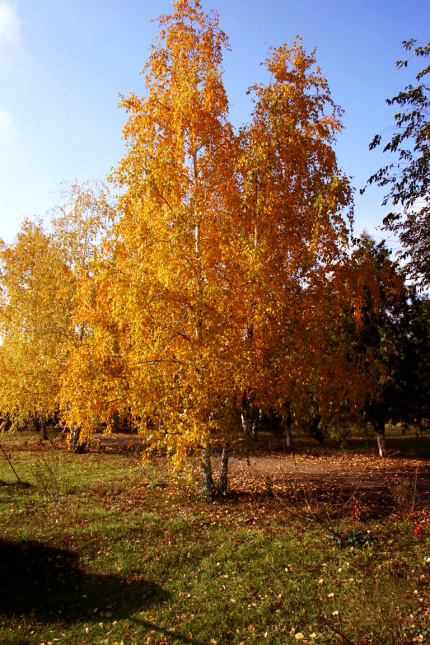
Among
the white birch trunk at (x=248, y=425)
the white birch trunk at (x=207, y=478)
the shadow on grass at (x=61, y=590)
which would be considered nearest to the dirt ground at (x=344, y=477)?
the white birch trunk at (x=207, y=478)

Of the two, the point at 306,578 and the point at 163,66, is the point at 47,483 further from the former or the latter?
the point at 163,66

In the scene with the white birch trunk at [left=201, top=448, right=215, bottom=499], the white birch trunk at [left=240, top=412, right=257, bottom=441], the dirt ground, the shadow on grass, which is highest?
the white birch trunk at [left=240, top=412, right=257, bottom=441]

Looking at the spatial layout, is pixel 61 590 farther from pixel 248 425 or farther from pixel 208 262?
pixel 248 425

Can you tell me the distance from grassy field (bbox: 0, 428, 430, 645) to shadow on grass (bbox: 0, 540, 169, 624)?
0.02 m

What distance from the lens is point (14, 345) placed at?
17.1 m

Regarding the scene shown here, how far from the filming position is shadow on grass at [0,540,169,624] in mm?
5336

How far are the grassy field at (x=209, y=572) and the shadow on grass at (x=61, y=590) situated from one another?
0.06ft

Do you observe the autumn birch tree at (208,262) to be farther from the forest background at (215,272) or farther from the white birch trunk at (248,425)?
the white birch trunk at (248,425)

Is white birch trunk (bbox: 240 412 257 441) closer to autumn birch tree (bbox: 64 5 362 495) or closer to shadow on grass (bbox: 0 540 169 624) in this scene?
autumn birch tree (bbox: 64 5 362 495)

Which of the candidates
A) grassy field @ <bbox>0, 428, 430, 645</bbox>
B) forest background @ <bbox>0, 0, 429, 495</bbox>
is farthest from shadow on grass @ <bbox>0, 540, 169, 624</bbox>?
forest background @ <bbox>0, 0, 429, 495</bbox>

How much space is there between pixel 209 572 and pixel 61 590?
2115 millimetres

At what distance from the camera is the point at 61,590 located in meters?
5.90

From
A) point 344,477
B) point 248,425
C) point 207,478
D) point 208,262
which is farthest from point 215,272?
point 248,425

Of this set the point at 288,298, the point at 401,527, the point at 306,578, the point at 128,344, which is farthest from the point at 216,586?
the point at 288,298
